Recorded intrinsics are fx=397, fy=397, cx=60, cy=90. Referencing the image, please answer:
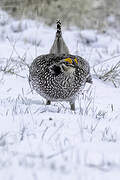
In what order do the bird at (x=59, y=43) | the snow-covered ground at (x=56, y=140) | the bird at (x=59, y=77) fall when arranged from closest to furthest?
the snow-covered ground at (x=56, y=140) → the bird at (x=59, y=77) → the bird at (x=59, y=43)

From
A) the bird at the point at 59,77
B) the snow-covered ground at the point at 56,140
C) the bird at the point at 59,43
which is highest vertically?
the bird at the point at 59,43

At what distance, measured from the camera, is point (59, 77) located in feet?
14.3

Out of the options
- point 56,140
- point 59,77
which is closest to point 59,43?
point 59,77

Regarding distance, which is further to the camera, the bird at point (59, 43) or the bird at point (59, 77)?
the bird at point (59, 43)

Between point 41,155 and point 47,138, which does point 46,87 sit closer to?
point 47,138

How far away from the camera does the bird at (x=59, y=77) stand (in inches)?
170

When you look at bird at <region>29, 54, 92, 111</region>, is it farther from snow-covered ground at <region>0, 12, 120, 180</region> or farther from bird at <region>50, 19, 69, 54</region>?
bird at <region>50, 19, 69, 54</region>

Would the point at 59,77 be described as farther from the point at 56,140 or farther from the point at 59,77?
the point at 56,140

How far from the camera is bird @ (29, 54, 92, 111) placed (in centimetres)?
Result: 431

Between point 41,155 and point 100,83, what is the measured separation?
149 inches

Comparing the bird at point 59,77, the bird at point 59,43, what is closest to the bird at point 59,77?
the bird at point 59,77

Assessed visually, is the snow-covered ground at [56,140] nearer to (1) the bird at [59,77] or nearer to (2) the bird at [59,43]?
(1) the bird at [59,77]

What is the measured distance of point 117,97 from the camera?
585cm

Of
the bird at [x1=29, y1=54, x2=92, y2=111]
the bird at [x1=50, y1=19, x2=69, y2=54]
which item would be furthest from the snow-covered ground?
the bird at [x1=50, y1=19, x2=69, y2=54]
